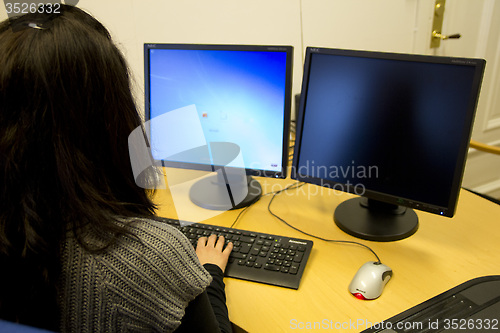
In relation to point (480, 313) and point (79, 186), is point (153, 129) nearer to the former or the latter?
point (79, 186)

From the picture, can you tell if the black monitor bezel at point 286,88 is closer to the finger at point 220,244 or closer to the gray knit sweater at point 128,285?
the finger at point 220,244

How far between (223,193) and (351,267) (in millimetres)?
505

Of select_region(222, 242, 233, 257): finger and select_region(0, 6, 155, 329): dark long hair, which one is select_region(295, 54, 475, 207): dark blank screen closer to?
select_region(222, 242, 233, 257): finger

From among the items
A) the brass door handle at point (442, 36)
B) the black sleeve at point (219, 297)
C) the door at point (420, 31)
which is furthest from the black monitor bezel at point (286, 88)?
the brass door handle at point (442, 36)

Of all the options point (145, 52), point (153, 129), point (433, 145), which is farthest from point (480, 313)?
point (145, 52)

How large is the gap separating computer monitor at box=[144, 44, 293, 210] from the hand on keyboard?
21 cm

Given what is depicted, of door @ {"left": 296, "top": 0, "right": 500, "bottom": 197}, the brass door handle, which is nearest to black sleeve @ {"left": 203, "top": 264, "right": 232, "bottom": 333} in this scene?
door @ {"left": 296, "top": 0, "right": 500, "bottom": 197}

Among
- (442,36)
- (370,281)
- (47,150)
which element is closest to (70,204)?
(47,150)

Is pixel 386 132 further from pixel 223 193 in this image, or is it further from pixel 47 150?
pixel 47 150

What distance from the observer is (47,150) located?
646 millimetres

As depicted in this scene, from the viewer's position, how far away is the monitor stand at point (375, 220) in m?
1.05

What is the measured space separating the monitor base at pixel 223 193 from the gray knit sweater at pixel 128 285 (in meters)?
0.54

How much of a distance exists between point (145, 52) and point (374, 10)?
122 cm

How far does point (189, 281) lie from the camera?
721mm
